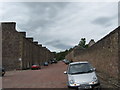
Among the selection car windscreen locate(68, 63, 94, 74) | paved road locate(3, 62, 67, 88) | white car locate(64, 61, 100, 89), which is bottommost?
paved road locate(3, 62, 67, 88)

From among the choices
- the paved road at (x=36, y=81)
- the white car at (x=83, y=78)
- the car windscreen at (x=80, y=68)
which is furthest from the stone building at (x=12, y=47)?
the white car at (x=83, y=78)

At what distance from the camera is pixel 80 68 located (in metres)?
10.9

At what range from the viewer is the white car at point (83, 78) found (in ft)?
29.6

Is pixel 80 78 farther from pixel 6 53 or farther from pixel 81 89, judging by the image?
pixel 6 53

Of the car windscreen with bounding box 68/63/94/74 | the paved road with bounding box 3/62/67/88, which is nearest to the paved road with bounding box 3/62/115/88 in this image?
the paved road with bounding box 3/62/67/88

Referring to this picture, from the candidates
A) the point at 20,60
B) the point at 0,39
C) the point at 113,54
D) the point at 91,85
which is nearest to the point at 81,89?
the point at 91,85

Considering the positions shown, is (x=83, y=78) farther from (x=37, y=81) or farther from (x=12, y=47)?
(x=12, y=47)

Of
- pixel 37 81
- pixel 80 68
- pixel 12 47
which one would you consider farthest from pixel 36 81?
pixel 12 47

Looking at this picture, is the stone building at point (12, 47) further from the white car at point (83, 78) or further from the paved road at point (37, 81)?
the white car at point (83, 78)

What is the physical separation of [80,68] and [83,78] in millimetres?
1525

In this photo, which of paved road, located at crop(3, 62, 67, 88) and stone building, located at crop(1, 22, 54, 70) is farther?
stone building, located at crop(1, 22, 54, 70)

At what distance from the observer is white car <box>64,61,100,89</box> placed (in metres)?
9.01

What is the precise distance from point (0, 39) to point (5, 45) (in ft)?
5.68

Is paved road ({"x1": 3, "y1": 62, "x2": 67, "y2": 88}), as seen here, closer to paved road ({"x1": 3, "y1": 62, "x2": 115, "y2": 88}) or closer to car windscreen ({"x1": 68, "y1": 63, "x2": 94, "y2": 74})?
paved road ({"x1": 3, "y1": 62, "x2": 115, "y2": 88})
